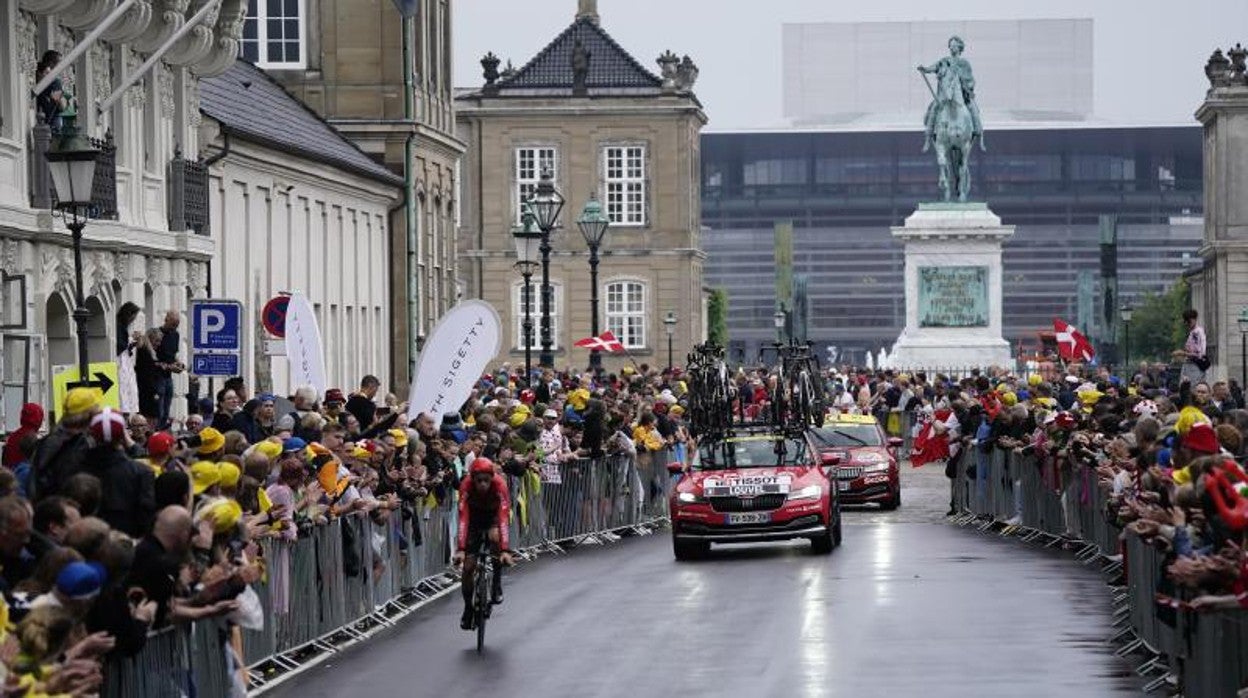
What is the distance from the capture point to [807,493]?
3369 cm

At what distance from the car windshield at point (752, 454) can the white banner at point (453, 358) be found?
465 centimetres

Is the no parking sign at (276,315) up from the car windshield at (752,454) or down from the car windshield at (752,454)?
up

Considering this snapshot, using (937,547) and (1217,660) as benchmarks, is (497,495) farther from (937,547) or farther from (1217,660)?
(937,547)

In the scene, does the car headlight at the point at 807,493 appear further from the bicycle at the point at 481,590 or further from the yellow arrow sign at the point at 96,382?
the yellow arrow sign at the point at 96,382

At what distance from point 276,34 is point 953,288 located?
20099 mm

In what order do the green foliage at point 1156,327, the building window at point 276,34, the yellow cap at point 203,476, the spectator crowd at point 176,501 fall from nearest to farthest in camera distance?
the spectator crowd at point 176,501, the yellow cap at point 203,476, the building window at point 276,34, the green foliage at point 1156,327

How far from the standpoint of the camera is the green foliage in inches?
5748

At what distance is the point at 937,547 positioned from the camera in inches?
1399

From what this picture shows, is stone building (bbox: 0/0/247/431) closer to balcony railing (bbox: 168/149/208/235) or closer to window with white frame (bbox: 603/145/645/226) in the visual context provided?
balcony railing (bbox: 168/149/208/235)

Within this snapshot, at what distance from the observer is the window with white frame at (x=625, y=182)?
10881 cm

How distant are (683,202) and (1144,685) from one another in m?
88.8

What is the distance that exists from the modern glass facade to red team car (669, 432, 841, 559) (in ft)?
508

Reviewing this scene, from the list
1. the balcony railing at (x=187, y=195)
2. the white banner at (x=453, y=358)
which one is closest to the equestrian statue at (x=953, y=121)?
the balcony railing at (x=187, y=195)

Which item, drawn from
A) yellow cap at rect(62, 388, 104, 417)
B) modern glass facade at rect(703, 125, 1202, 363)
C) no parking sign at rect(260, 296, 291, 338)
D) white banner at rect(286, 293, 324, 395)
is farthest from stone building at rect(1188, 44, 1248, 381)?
yellow cap at rect(62, 388, 104, 417)
